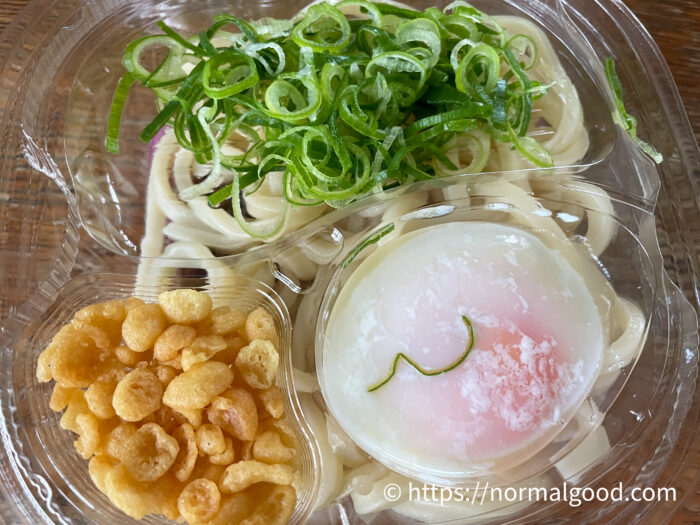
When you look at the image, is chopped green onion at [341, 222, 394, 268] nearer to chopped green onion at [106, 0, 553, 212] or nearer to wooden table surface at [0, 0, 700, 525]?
chopped green onion at [106, 0, 553, 212]

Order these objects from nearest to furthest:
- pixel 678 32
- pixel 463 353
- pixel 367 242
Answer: pixel 463 353, pixel 367 242, pixel 678 32

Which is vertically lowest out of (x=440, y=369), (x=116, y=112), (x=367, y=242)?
(x=440, y=369)

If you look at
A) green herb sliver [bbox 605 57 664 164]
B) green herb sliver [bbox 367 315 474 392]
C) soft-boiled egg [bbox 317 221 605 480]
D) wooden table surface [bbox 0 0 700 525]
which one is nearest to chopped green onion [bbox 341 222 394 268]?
soft-boiled egg [bbox 317 221 605 480]

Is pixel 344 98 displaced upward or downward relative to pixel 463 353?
upward

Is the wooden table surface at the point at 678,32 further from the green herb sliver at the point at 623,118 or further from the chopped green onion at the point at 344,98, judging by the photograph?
the chopped green onion at the point at 344,98

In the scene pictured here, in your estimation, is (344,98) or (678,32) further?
(678,32)

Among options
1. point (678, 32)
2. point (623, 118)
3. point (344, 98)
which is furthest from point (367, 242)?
point (678, 32)

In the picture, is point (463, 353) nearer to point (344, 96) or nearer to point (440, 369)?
point (440, 369)

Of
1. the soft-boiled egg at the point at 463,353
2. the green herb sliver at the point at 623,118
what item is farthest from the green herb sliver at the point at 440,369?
the green herb sliver at the point at 623,118
